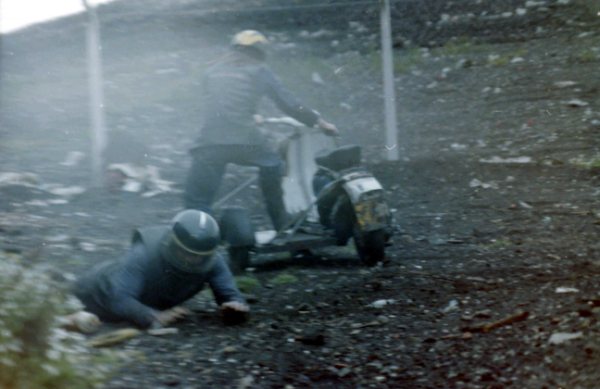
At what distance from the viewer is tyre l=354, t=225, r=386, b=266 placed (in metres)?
7.31

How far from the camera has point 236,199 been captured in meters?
10.0

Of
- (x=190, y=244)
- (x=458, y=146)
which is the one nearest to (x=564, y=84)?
(x=458, y=146)

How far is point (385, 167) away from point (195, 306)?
4.81 metres

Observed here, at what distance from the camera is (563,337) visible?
5008 millimetres

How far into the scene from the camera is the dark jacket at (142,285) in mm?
5719

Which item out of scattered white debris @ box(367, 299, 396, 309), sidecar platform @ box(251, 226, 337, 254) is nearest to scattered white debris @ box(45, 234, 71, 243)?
sidecar platform @ box(251, 226, 337, 254)

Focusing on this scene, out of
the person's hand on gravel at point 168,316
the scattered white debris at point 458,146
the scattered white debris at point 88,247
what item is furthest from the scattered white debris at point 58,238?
the scattered white debris at point 458,146

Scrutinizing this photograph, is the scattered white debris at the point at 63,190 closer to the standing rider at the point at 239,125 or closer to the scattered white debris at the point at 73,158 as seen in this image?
the scattered white debris at the point at 73,158

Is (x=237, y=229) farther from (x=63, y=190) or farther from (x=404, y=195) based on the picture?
(x=404, y=195)

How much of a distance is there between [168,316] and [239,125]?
2.16 meters

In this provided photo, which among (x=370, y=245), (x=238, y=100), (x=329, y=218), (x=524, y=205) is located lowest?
(x=524, y=205)

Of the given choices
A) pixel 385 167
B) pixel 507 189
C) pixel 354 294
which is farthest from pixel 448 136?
pixel 354 294

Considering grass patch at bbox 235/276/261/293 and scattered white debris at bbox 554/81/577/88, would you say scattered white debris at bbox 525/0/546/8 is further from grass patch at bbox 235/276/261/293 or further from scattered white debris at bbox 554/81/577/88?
grass patch at bbox 235/276/261/293

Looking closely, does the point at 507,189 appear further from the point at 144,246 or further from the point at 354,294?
the point at 144,246
